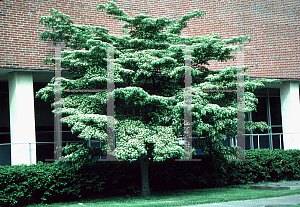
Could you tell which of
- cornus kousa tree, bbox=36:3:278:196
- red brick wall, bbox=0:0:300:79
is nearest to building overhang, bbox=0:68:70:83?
red brick wall, bbox=0:0:300:79

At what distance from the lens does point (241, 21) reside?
1556cm

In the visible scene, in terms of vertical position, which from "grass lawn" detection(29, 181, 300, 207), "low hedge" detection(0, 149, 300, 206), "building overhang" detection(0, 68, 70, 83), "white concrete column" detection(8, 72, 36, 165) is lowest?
"grass lawn" detection(29, 181, 300, 207)

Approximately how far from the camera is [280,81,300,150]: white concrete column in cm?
1630

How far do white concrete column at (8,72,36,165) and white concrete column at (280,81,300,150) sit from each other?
1112cm

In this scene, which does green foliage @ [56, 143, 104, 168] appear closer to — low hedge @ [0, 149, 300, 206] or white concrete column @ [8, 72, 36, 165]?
low hedge @ [0, 149, 300, 206]

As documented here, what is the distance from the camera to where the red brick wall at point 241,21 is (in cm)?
1309

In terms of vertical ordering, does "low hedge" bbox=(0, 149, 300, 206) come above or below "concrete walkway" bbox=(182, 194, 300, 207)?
above

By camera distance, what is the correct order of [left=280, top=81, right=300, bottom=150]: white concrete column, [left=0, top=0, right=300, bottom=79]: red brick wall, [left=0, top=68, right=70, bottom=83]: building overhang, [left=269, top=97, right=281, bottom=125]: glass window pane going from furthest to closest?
[left=269, top=97, right=281, bottom=125]: glass window pane
[left=280, top=81, right=300, bottom=150]: white concrete column
[left=0, top=0, right=300, bottom=79]: red brick wall
[left=0, top=68, right=70, bottom=83]: building overhang

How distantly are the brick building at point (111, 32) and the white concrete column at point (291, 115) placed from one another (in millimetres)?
43

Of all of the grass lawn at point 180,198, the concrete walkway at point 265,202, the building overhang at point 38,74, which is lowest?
the grass lawn at point 180,198

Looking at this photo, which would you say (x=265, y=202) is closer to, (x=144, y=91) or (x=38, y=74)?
(x=144, y=91)

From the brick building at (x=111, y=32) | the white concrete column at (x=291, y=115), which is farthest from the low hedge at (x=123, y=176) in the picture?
the white concrete column at (x=291, y=115)

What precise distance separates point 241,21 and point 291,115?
491 centimetres

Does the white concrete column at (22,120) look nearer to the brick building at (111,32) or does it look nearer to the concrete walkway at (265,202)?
the brick building at (111,32)
